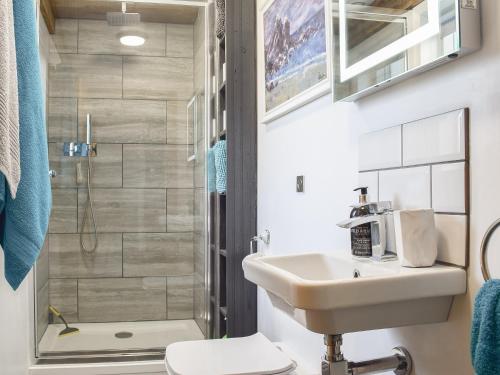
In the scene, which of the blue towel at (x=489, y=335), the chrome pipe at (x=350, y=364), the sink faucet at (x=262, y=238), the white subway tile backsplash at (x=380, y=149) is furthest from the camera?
the sink faucet at (x=262, y=238)

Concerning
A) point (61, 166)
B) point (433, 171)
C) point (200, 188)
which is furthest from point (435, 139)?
point (61, 166)

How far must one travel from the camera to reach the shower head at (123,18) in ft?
9.83

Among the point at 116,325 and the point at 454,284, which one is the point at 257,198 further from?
the point at 454,284

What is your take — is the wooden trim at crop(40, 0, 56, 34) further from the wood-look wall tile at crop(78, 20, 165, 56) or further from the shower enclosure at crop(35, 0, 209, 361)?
the wood-look wall tile at crop(78, 20, 165, 56)

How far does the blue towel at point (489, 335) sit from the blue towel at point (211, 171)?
2192 millimetres

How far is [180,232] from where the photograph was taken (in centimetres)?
314

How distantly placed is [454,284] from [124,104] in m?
2.50

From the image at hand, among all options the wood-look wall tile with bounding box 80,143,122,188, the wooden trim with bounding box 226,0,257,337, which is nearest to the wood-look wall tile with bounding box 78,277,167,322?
the wood-look wall tile with bounding box 80,143,122,188

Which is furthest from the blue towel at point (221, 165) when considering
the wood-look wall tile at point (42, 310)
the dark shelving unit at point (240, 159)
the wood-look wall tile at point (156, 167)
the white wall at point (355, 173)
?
the wood-look wall tile at point (42, 310)

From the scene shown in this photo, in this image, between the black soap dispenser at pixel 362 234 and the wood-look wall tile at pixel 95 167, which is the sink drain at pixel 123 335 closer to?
the wood-look wall tile at pixel 95 167

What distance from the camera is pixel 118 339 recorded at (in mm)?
2975

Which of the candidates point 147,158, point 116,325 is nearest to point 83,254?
point 116,325

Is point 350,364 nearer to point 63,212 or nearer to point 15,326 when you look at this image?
point 15,326

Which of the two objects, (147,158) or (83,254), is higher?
(147,158)
